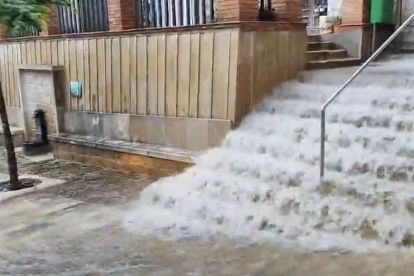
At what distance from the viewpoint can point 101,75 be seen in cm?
750

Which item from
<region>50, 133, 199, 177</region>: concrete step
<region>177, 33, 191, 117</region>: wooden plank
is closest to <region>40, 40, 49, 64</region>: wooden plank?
<region>50, 133, 199, 177</region>: concrete step

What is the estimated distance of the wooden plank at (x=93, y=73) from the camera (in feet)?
24.7

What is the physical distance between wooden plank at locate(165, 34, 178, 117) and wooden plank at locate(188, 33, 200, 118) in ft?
0.92

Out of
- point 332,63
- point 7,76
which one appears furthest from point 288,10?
point 7,76

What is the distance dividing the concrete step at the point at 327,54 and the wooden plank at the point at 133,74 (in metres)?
2.58

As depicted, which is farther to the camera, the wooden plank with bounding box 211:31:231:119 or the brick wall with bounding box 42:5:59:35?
the brick wall with bounding box 42:5:59:35

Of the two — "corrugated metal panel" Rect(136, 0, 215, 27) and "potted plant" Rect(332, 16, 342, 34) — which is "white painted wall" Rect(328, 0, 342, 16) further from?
"corrugated metal panel" Rect(136, 0, 215, 27)

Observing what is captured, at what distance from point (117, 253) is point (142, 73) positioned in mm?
3347

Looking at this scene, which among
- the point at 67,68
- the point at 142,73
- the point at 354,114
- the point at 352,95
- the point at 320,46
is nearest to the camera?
the point at 354,114

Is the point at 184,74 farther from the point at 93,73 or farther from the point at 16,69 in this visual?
the point at 16,69

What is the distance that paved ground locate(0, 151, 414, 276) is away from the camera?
11.9 feet

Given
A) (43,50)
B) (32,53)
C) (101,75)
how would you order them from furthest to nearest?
1. (32,53)
2. (43,50)
3. (101,75)

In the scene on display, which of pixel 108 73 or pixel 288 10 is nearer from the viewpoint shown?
pixel 288 10

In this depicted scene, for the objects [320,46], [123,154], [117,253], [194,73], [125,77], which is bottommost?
[117,253]
